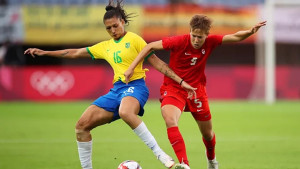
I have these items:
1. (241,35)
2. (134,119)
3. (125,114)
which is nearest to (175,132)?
(134,119)

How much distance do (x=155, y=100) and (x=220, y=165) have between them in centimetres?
1588

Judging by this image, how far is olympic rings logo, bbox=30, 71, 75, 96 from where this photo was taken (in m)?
23.6

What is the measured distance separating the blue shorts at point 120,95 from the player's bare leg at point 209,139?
0.92 metres

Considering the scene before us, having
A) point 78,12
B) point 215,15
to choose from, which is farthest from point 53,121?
point 215,15

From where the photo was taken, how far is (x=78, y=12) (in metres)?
26.4

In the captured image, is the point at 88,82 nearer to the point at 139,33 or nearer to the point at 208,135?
the point at 139,33

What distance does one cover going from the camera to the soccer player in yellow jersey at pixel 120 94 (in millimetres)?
7797

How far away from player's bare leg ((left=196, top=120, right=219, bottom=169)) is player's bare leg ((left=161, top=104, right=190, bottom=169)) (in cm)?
62

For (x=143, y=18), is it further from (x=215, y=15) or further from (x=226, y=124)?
(x=226, y=124)

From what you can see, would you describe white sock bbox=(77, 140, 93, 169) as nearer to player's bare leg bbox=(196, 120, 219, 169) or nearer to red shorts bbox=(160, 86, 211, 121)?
red shorts bbox=(160, 86, 211, 121)

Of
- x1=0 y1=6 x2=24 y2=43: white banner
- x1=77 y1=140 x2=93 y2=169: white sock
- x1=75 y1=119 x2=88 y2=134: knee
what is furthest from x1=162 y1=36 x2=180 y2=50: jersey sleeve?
x1=0 y1=6 x2=24 y2=43: white banner

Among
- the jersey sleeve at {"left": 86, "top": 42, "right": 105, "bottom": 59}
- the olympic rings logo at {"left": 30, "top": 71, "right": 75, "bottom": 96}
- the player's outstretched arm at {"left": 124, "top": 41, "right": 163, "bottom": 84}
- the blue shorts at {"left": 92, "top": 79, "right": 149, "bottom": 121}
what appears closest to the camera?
the player's outstretched arm at {"left": 124, "top": 41, "right": 163, "bottom": 84}

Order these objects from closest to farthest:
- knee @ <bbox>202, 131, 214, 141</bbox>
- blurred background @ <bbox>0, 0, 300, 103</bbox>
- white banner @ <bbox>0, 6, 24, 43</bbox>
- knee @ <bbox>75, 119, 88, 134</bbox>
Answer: knee @ <bbox>75, 119, 88, 134</bbox> → knee @ <bbox>202, 131, 214, 141</bbox> → blurred background @ <bbox>0, 0, 300, 103</bbox> → white banner @ <bbox>0, 6, 24, 43</bbox>

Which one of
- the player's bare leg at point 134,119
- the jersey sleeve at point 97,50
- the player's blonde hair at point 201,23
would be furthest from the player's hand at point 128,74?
the player's blonde hair at point 201,23
